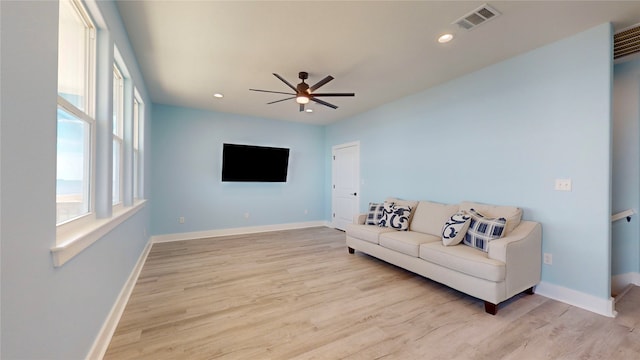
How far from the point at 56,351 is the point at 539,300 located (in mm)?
3704

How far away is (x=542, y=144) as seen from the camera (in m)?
2.65

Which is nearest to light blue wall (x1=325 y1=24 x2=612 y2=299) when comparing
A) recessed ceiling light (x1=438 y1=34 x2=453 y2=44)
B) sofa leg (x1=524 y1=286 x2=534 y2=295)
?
sofa leg (x1=524 y1=286 x2=534 y2=295)

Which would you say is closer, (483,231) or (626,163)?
(483,231)

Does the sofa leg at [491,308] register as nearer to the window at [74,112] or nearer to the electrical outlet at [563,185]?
the electrical outlet at [563,185]

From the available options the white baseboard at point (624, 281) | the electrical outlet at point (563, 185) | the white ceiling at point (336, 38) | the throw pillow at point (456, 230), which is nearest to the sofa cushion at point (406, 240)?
the throw pillow at point (456, 230)

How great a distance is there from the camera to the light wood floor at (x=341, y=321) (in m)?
1.76

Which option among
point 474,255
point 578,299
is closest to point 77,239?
point 474,255

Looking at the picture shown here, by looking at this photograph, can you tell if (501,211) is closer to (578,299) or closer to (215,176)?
(578,299)

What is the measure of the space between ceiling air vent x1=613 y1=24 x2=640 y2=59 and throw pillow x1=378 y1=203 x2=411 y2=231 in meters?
2.71

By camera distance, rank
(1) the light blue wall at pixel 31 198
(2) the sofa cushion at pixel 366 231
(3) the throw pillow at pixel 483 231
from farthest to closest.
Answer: (2) the sofa cushion at pixel 366 231 < (3) the throw pillow at pixel 483 231 < (1) the light blue wall at pixel 31 198

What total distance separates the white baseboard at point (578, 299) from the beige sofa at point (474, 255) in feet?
0.40

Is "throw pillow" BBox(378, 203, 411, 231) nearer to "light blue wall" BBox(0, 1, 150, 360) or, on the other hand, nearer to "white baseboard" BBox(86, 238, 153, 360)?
"white baseboard" BBox(86, 238, 153, 360)

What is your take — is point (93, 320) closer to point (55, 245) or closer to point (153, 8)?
point (55, 245)

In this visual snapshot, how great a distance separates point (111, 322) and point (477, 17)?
391 cm
